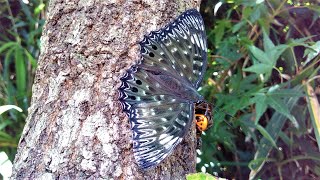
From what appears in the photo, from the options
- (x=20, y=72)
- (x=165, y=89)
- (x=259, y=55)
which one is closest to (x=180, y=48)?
(x=165, y=89)

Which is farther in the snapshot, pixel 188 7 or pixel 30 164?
pixel 188 7

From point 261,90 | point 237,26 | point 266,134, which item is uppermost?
point 237,26

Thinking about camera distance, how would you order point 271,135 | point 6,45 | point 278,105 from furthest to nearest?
point 6,45
point 271,135
point 278,105

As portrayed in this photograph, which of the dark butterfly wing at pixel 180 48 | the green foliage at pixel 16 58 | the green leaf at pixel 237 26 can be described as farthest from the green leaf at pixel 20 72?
the dark butterfly wing at pixel 180 48

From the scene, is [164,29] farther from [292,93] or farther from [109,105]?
[292,93]

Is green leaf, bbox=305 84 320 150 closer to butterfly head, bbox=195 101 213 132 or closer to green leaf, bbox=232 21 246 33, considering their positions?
green leaf, bbox=232 21 246 33

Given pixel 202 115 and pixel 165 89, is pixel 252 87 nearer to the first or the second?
pixel 202 115

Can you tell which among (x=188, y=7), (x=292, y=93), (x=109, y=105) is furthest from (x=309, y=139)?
(x=109, y=105)
